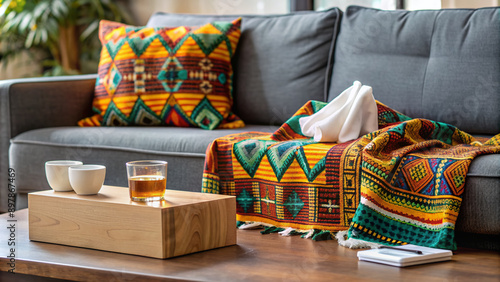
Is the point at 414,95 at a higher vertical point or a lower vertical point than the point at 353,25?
lower

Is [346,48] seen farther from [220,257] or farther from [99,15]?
[99,15]

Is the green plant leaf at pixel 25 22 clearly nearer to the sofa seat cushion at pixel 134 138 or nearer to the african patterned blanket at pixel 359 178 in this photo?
the sofa seat cushion at pixel 134 138

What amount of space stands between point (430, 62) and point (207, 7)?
1818mm

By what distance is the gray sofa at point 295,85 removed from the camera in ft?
6.92

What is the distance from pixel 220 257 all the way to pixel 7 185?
132 cm

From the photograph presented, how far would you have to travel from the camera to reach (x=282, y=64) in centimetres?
248

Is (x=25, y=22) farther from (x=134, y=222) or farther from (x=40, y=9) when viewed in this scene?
(x=134, y=222)

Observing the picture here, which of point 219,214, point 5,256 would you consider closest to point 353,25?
point 219,214

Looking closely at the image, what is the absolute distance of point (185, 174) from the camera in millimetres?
2061

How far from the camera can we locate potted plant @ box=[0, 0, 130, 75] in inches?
142

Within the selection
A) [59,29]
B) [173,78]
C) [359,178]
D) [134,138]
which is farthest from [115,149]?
[59,29]

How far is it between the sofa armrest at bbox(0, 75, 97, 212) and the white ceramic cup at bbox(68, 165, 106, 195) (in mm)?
1037

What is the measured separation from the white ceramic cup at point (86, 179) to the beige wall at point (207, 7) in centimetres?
206

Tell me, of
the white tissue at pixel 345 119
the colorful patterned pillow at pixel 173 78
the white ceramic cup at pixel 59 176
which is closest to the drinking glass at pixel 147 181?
the white ceramic cup at pixel 59 176
